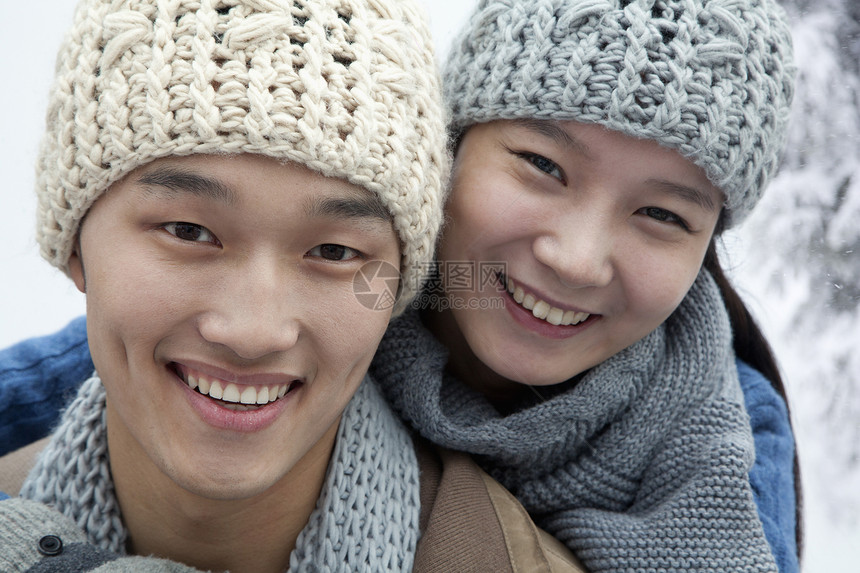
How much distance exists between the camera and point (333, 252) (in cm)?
138

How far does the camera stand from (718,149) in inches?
64.0

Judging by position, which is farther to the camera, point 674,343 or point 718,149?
point 674,343

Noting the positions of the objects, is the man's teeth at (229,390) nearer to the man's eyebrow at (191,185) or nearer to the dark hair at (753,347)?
the man's eyebrow at (191,185)

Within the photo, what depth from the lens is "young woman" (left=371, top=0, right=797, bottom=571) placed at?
161 centimetres

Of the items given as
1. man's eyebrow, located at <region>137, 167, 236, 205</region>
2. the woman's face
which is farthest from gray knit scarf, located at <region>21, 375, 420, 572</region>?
man's eyebrow, located at <region>137, 167, 236, 205</region>

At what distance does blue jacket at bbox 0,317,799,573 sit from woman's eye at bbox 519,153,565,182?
95 centimetres

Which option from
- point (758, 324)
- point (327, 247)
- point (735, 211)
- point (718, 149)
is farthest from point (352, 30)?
point (758, 324)

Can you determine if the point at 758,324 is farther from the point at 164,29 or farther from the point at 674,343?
the point at 164,29

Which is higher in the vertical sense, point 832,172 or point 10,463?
point 832,172

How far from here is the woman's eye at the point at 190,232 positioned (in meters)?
1.31

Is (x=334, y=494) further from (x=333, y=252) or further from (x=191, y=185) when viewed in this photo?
(x=191, y=185)

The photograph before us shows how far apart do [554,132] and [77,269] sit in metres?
1.00

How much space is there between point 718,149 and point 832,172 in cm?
142

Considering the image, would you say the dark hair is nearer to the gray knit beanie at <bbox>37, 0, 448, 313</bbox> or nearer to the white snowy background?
the white snowy background
